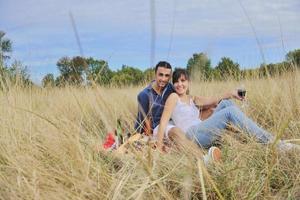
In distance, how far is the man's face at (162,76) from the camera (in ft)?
13.8

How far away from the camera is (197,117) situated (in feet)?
14.1

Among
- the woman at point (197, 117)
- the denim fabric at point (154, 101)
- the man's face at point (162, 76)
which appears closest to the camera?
the woman at point (197, 117)

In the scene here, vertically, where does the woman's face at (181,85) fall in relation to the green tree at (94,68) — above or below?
below

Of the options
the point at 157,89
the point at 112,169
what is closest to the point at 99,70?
the point at 112,169

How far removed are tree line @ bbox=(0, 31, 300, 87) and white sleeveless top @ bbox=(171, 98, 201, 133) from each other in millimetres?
366

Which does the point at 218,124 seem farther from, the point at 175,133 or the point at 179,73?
the point at 179,73

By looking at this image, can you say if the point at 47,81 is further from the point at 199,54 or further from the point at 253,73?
the point at 199,54

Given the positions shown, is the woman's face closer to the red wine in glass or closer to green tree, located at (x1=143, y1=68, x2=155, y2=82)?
green tree, located at (x1=143, y1=68, x2=155, y2=82)

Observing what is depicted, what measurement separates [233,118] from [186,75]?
2.34 ft

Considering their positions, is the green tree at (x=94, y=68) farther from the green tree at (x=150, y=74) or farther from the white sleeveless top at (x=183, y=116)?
the white sleeveless top at (x=183, y=116)

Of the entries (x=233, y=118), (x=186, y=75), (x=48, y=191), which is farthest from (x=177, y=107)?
(x=48, y=191)

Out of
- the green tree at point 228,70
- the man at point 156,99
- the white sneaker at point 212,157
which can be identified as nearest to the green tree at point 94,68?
the white sneaker at point 212,157

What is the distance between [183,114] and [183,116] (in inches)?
0.8

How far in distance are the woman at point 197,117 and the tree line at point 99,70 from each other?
0.87ft
